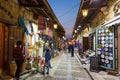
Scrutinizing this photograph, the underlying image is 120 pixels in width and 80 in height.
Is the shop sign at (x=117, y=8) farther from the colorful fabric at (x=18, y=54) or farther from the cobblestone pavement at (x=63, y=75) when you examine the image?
the colorful fabric at (x=18, y=54)

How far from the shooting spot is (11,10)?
39.0 feet

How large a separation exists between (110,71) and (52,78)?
11.4ft

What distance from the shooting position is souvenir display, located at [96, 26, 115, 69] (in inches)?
513

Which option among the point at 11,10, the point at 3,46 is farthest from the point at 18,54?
the point at 11,10

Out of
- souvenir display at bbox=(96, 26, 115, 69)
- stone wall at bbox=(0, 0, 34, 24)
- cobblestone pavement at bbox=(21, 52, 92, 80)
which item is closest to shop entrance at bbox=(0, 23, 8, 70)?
stone wall at bbox=(0, 0, 34, 24)

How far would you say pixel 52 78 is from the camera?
453 inches

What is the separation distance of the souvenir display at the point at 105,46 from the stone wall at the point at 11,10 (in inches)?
211

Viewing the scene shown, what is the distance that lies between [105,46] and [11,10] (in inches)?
242

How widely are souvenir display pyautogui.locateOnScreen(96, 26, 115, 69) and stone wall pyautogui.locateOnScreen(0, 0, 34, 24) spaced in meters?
5.36

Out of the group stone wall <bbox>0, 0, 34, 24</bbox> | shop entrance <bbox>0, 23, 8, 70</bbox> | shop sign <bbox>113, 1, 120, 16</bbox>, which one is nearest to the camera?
stone wall <bbox>0, 0, 34, 24</bbox>

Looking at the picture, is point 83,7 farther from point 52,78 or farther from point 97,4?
point 52,78

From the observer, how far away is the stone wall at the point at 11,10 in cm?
1061

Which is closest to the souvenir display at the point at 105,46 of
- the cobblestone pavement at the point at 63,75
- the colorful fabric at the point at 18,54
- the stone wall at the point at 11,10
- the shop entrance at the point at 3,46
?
the cobblestone pavement at the point at 63,75

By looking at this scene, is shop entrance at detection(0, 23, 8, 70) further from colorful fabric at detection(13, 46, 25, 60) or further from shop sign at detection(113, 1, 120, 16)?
shop sign at detection(113, 1, 120, 16)
